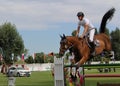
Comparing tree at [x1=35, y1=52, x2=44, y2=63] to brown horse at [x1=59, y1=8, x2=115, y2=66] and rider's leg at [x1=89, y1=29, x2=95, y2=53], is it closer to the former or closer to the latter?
brown horse at [x1=59, y1=8, x2=115, y2=66]

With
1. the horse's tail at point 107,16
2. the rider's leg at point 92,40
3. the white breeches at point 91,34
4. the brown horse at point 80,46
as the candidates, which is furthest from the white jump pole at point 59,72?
the horse's tail at point 107,16

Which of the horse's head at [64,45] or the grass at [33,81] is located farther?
the grass at [33,81]

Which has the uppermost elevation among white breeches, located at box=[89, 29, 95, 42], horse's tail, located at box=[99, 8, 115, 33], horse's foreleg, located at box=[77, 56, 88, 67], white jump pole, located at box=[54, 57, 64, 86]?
horse's tail, located at box=[99, 8, 115, 33]

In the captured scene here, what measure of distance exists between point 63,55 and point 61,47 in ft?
0.96

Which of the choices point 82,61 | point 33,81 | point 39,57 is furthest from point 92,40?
point 39,57

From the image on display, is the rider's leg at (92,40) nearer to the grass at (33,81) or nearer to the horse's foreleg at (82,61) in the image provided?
the horse's foreleg at (82,61)

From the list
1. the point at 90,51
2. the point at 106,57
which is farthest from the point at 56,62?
the point at 106,57

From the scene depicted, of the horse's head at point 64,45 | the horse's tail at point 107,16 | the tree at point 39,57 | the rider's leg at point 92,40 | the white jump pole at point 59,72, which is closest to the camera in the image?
the white jump pole at point 59,72

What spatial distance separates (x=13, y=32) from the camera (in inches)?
4124

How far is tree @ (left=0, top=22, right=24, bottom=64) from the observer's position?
334 feet

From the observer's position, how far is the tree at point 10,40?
101750 millimetres

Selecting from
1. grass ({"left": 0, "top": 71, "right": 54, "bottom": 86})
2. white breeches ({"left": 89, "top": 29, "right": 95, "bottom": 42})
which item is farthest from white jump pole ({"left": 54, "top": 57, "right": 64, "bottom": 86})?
grass ({"left": 0, "top": 71, "right": 54, "bottom": 86})

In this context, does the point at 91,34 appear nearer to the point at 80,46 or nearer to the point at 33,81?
the point at 80,46

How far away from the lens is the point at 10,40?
103812 mm
